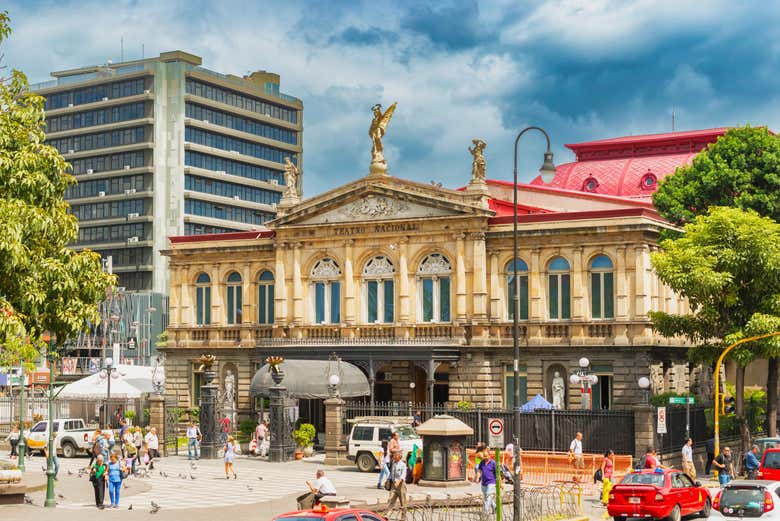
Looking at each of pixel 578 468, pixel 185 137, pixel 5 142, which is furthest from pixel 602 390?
pixel 185 137

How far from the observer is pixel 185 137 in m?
122

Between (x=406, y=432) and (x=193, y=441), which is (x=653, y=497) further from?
(x=193, y=441)

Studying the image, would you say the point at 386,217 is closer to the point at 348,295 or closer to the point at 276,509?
the point at 348,295

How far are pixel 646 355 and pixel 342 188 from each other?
18.2 m

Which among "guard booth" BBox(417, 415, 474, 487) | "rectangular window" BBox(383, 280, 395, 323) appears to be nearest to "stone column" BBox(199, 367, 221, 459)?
"rectangular window" BBox(383, 280, 395, 323)

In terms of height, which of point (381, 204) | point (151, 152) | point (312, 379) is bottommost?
point (312, 379)

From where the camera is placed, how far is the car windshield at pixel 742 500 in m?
30.4

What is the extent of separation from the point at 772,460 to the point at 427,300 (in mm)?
24928

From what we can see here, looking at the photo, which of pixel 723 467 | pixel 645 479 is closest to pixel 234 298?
pixel 723 467

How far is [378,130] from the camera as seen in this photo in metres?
61.9

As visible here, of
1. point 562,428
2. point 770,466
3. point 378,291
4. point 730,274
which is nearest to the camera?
point 770,466

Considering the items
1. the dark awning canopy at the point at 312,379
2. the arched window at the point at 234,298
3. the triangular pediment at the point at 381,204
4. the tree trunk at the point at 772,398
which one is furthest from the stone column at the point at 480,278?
the arched window at the point at 234,298

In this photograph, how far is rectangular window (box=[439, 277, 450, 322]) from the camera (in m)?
59.3

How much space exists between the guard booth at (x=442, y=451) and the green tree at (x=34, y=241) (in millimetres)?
14530
